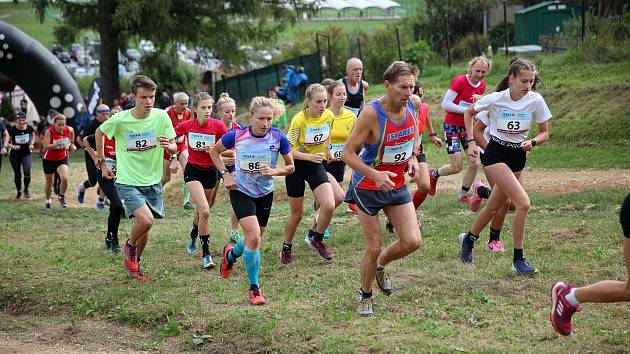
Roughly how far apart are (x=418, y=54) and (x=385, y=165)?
23.4 metres

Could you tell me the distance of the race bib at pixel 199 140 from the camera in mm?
10664

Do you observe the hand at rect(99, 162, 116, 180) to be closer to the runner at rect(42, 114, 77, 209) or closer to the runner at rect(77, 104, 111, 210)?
the runner at rect(77, 104, 111, 210)

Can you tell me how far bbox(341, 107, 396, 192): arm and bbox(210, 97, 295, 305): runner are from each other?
56.7 inches

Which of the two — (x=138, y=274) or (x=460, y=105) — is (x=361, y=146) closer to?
(x=138, y=274)

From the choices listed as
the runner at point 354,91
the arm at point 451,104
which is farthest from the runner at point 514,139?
the arm at point 451,104

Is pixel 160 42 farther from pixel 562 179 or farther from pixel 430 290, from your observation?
pixel 430 290

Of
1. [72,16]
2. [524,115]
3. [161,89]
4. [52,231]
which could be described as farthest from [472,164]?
[161,89]

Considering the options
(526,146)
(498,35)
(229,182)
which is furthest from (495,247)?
(498,35)

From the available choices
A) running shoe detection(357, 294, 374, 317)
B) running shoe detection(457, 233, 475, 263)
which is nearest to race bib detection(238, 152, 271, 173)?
running shoe detection(357, 294, 374, 317)

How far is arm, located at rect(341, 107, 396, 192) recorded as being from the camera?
7102 millimetres

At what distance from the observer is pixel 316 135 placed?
998 centimetres

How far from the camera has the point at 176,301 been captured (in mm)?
8555

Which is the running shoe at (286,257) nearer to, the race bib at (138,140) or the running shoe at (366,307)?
the race bib at (138,140)

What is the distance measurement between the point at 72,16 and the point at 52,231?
19.9m
